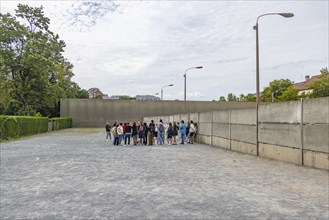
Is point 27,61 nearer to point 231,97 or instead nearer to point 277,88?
point 277,88

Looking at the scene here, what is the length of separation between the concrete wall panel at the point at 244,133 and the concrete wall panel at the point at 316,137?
4.11 meters

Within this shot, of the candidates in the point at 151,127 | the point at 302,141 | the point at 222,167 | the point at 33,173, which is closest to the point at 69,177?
the point at 33,173

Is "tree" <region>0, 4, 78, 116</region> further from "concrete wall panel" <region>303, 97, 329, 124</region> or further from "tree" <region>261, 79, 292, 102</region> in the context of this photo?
"tree" <region>261, 79, 292, 102</region>

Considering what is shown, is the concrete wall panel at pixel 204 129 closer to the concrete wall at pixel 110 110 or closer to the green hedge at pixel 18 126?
the green hedge at pixel 18 126

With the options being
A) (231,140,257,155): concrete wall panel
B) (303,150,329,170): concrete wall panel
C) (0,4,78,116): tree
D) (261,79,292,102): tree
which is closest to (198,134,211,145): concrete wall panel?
(231,140,257,155): concrete wall panel

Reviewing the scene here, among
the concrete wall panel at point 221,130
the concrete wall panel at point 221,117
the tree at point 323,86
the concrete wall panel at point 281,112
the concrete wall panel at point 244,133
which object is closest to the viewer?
the concrete wall panel at point 281,112

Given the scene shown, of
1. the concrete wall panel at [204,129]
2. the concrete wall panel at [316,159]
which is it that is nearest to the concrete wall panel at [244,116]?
the concrete wall panel at [204,129]

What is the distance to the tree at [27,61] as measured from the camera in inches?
1549

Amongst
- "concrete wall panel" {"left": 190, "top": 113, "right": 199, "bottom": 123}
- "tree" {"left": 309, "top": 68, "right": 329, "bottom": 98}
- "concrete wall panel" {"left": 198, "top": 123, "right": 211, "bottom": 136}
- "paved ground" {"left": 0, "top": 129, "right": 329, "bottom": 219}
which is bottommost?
"paved ground" {"left": 0, "top": 129, "right": 329, "bottom": 219}

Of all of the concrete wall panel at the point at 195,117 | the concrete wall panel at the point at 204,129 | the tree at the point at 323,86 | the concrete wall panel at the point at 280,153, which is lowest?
the concrete wall panel at the point at 280,153

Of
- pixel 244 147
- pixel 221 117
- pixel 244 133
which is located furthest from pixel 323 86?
pixel 244 147

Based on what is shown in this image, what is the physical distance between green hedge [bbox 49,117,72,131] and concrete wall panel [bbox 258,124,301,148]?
36509 mm

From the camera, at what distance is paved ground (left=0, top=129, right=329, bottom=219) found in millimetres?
5836

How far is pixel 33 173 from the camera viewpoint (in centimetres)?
1030
